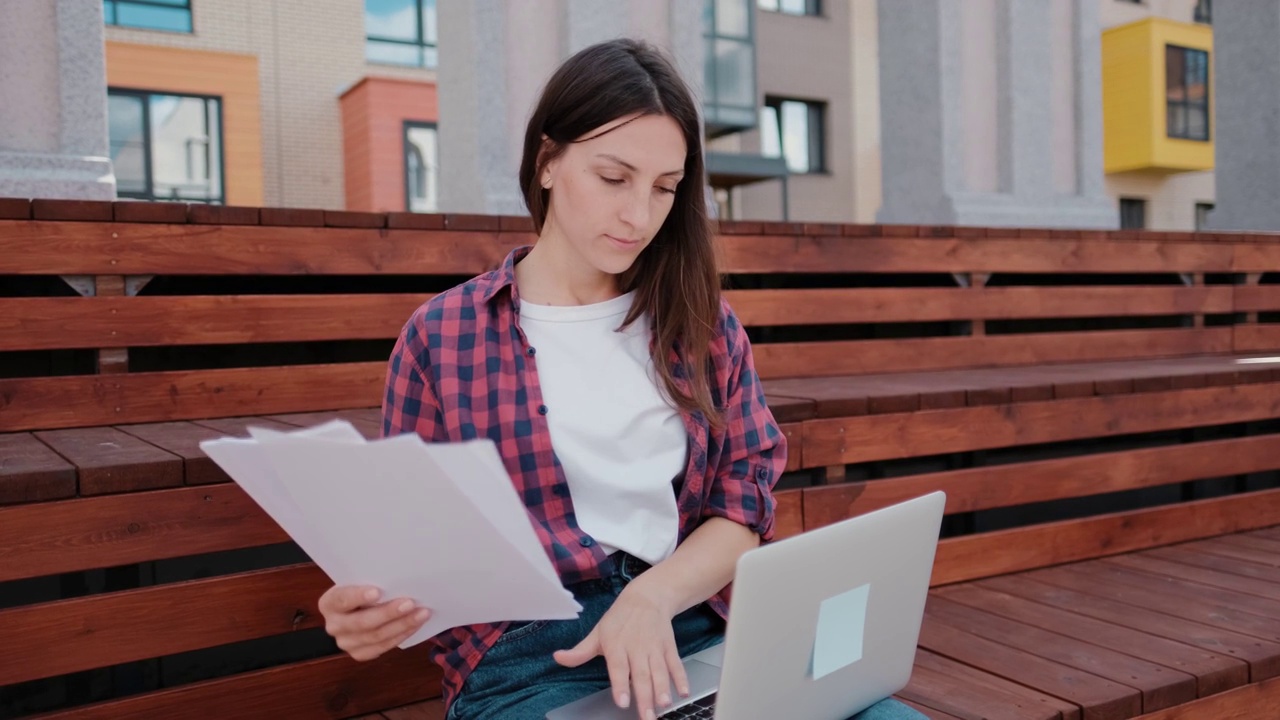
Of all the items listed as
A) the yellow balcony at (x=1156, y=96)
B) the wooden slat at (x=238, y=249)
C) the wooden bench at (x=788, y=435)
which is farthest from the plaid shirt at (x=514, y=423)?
the yellow balcony at (x=1156, y=96)

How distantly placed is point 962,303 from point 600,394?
9.18 feet

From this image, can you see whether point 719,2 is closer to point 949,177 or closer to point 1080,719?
point 949,177

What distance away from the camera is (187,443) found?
2148 millimetres

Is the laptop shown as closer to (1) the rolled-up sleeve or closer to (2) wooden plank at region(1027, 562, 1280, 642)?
(1) the rolled-up sleeve

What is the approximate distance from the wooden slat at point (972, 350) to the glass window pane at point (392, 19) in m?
11.6

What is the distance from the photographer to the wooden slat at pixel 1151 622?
7.35 feet

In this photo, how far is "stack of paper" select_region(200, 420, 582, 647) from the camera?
0.97m

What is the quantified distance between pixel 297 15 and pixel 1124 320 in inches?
452

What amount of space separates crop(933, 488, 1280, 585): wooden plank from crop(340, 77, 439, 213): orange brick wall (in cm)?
1116

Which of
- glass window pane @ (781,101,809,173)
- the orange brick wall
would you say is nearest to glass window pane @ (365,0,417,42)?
the orange brick wall

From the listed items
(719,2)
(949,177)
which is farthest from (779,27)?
(949,177)

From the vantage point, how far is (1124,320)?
15.1 feet

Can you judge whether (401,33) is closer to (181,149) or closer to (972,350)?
(181,149)

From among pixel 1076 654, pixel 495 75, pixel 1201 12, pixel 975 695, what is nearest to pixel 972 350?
pixel 1076 654
